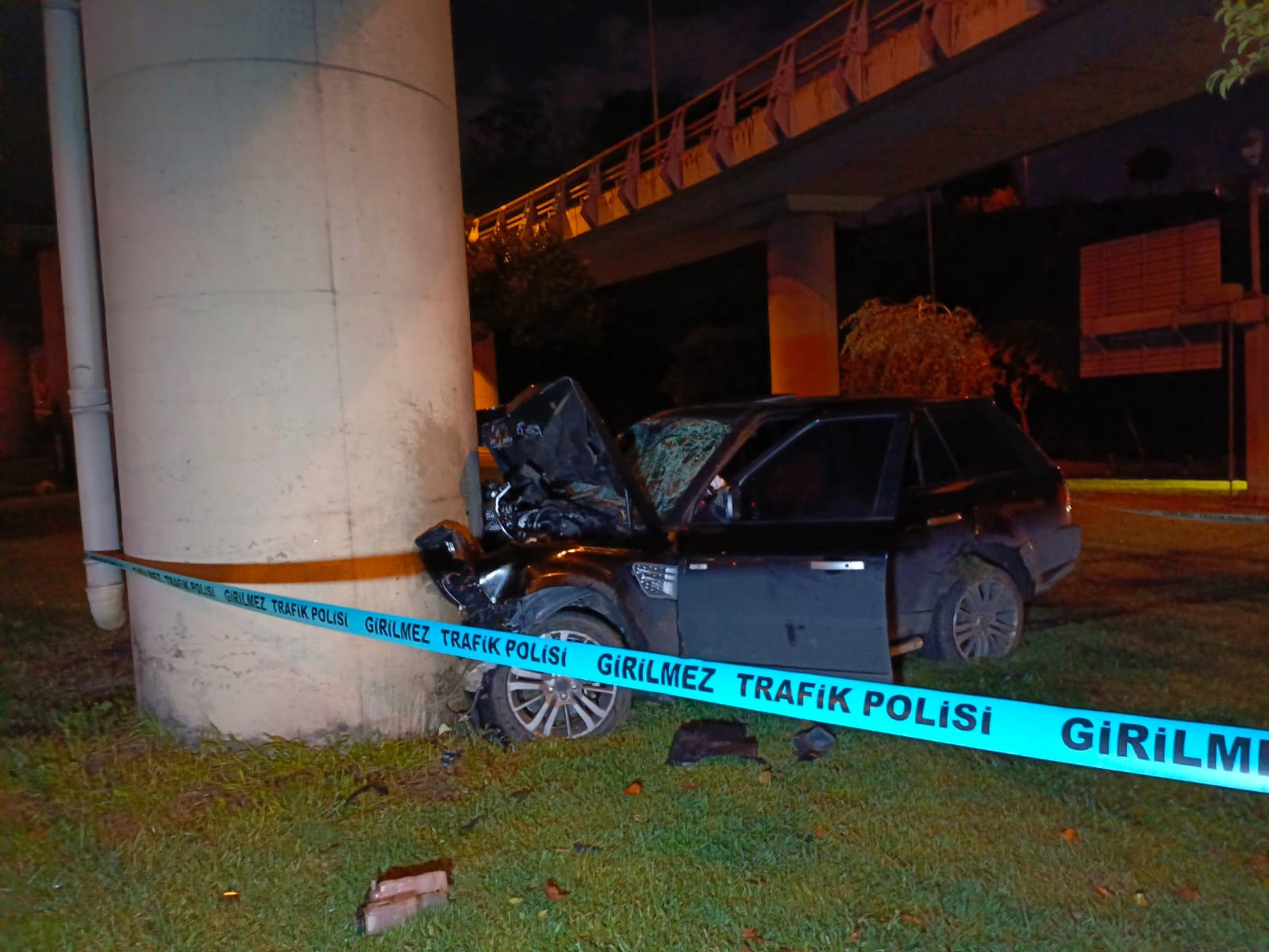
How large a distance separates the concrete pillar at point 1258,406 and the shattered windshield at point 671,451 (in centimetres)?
1123

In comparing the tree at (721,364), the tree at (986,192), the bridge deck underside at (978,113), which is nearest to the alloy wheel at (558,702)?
the bridge deck underside at (978,113)

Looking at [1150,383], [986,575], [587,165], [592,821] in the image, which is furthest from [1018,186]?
[592,821]

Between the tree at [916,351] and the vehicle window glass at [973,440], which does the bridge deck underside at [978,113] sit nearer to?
the tree at [916,351]

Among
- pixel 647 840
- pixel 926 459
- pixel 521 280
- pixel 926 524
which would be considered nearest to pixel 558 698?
pixel 647 840

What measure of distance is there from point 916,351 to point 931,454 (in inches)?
518

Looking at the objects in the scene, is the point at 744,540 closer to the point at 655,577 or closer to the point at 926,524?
the point at 655,577

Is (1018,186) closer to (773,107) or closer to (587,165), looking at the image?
(587,165)

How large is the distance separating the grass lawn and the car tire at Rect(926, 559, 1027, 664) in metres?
0.18

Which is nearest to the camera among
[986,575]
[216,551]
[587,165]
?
[216,551]

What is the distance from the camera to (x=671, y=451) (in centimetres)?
578

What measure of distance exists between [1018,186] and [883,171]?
28558 mm

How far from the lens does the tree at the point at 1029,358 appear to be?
85.0 ft

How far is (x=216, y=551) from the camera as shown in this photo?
199 inches

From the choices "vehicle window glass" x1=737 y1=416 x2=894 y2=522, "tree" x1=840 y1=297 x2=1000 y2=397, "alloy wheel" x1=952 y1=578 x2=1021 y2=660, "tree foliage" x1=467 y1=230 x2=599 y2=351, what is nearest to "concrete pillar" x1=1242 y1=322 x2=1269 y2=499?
"tree" x1=840 y1=297 x2=1000 y2=397
